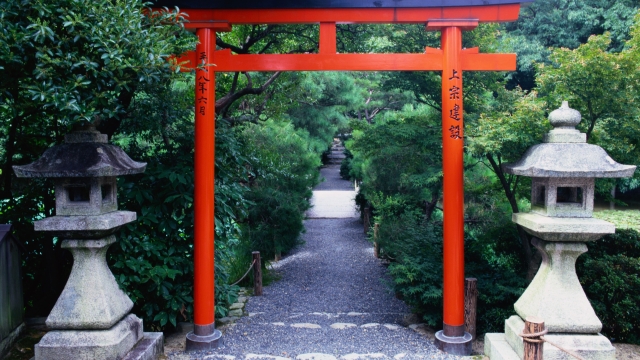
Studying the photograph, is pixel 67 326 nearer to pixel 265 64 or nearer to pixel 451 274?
pixel 265 64

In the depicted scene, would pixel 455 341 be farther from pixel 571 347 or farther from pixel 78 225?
pixel 78 225

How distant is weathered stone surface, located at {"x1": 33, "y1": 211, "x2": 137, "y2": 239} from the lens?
375cm

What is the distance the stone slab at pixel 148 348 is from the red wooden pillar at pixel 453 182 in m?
2.88

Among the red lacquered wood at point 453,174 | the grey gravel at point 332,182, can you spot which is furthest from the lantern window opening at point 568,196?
the grey gravel at point 332,182

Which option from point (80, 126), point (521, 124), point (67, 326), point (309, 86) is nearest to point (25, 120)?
point (80, 126)

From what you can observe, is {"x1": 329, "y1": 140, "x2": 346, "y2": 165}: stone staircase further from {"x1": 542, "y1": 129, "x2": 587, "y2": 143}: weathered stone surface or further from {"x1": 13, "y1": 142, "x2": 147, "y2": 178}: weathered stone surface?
{"x1": 13, "y1": 142, "x2": 147, "y2": 178}: weathered stone surface

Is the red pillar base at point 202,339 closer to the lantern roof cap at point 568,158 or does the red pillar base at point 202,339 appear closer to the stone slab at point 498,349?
the stone slab at point 498,349

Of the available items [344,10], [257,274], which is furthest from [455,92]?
[257,274]

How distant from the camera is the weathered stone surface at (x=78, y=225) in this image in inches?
148

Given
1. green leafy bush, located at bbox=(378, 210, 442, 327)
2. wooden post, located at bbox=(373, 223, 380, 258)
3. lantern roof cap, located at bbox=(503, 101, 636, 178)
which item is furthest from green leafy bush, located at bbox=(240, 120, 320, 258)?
lantern roof cap, located at bbox=(503, 101, 636, 178)

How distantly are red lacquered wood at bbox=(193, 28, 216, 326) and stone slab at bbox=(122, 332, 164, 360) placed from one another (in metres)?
0.43

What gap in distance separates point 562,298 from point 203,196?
351 cm

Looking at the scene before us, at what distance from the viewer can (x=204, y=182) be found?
4.73 meters

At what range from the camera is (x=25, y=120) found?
5207 millimetres
